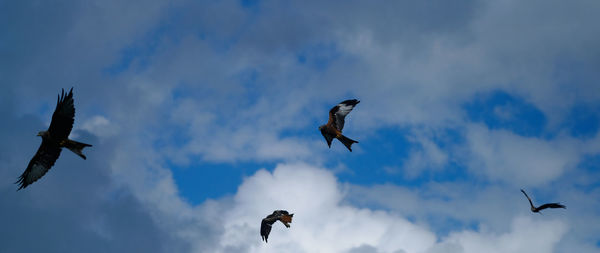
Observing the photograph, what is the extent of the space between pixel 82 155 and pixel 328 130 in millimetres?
14430

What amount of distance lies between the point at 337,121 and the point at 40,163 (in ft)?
55.4

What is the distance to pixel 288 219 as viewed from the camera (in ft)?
115

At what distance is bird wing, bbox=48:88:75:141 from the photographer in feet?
79.2

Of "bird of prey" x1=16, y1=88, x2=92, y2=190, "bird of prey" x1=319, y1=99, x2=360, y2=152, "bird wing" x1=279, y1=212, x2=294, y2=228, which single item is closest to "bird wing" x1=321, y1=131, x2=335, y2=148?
"bird of prey" x1=319, y1=99, x2=360, y2=152

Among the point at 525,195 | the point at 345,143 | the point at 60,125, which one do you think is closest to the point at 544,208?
the point at 525,195

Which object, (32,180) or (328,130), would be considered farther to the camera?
(328,130)

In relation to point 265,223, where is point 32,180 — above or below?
below

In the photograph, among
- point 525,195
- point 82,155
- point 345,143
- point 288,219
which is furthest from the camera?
point 288,219

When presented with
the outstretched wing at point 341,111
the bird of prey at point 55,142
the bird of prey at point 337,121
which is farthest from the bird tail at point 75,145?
the outstretched wing at point 341,111

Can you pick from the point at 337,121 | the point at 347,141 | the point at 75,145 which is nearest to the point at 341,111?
the point at 337,121

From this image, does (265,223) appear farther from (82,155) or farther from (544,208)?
(544,208)

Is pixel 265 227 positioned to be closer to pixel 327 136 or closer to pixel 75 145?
pixel 327 136

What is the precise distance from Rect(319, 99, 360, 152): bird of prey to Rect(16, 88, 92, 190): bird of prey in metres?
14.2

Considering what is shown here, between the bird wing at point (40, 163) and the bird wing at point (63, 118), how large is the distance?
1.01 m
